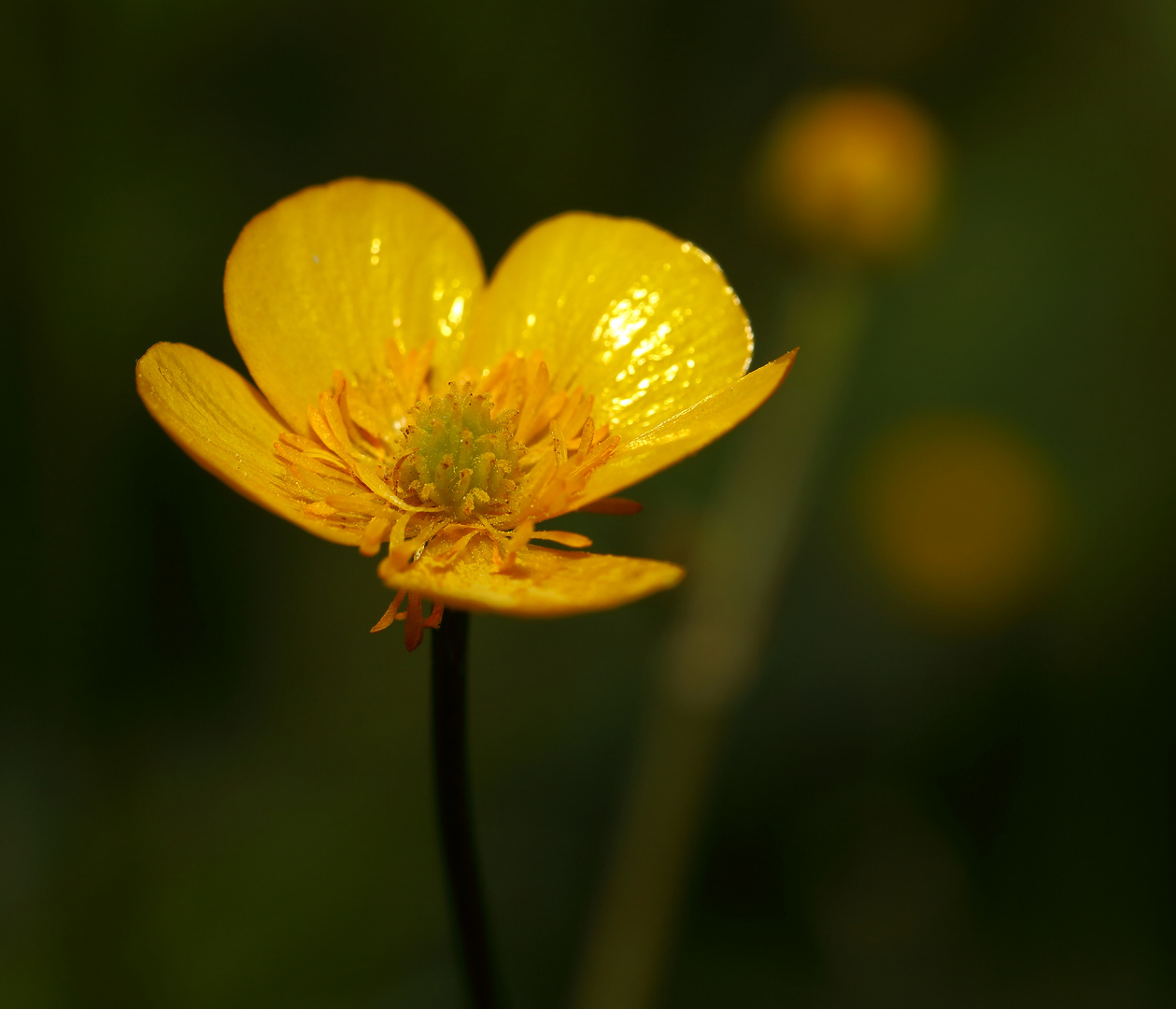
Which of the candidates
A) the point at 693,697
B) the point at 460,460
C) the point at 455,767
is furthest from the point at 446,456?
the point at 693,697

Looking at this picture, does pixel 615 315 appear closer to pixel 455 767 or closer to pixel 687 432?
pixel 687 432

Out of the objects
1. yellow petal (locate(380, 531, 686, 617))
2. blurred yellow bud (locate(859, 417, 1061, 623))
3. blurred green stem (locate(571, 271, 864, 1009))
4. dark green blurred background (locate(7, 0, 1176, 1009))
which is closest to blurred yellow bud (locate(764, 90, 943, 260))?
dark green blurred background (locate(7, 0, 1176, 1009))

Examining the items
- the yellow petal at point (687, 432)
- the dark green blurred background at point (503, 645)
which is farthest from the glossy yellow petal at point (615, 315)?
the dark green blurred background at point (503, 645)

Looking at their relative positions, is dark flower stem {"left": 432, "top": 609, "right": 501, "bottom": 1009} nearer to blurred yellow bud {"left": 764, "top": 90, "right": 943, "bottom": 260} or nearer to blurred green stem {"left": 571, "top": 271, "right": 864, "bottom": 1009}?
blurred green stem {"left": 571, "top": 271, "right": 864, "bottom": 1009}

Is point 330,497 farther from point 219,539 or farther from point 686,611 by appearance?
point 219,539

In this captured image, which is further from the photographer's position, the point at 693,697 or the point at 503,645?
the point at 503,645

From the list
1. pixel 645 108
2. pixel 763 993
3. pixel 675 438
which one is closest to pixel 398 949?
pixel 763 993
